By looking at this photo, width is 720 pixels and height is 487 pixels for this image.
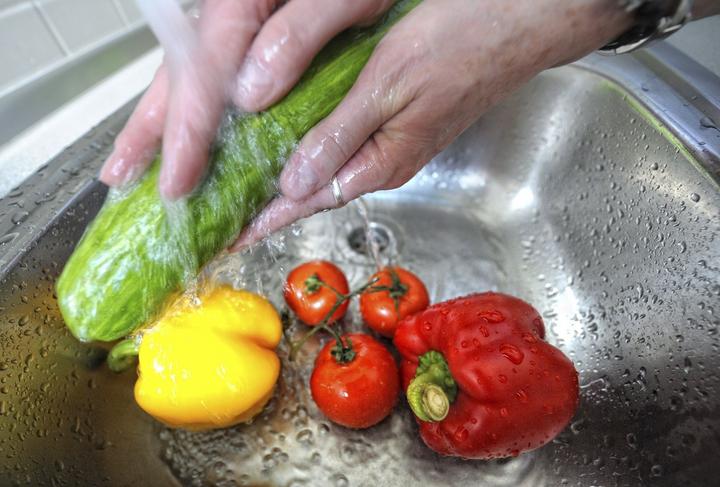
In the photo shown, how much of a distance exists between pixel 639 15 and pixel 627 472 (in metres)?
0.52

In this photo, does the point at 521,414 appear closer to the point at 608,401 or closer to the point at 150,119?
the point at 608,401

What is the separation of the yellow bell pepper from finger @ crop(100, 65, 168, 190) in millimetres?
179

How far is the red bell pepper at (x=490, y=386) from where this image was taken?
529mm

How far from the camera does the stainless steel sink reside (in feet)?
1.82

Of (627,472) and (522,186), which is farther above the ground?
(522,186)

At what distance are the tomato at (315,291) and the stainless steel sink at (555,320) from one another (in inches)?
2.2

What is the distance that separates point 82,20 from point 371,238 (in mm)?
689

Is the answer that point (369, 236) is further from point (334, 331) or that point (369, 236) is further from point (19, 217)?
Answer: point (19, 217)

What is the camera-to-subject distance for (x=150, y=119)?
54 centimetres

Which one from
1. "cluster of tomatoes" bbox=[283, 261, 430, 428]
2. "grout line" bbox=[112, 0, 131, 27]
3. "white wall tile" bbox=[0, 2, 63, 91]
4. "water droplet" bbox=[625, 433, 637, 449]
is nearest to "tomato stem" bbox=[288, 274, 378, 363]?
"cluster of tomatoes" bbox=[283, 261, 430, 428]

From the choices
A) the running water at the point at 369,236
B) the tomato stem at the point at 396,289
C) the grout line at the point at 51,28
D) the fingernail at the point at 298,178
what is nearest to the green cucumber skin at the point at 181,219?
the fingernail at the point at 298,178

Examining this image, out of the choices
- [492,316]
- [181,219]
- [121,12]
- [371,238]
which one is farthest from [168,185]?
[121,12]

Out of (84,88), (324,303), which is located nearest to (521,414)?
(324,303)

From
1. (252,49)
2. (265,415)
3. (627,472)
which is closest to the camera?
(252,49)
